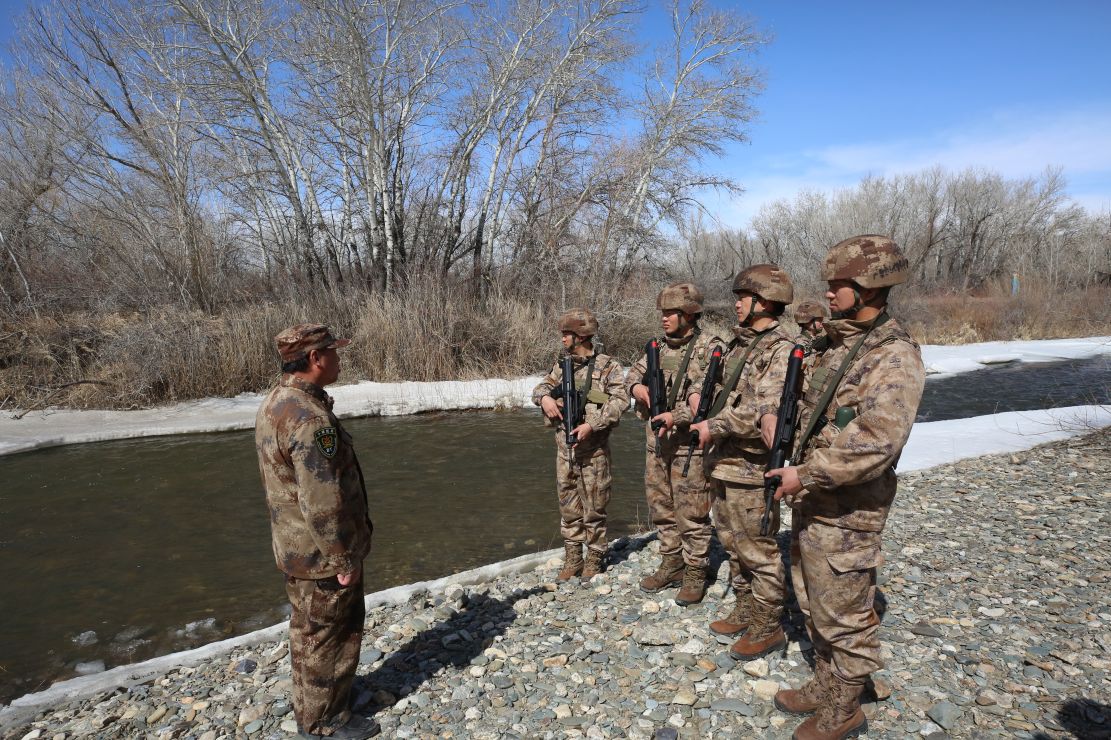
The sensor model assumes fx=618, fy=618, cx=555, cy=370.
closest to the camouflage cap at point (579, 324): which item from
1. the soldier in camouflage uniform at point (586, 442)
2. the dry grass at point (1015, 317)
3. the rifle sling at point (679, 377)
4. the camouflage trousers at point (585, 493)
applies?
the soldier in camouflage uniform at point (586, 442)

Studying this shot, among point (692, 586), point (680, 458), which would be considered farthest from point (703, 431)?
point (692, 586)

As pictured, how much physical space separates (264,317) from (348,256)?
12.4 feet

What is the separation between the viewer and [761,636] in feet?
10.7

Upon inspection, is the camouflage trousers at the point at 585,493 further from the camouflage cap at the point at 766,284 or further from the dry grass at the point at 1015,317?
the dry grass at the point at 1015,317

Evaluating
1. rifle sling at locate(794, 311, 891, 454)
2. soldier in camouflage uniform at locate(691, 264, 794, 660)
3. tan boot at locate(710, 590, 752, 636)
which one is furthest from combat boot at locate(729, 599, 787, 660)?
rifle sling at locate(794, 311, 891, 454)

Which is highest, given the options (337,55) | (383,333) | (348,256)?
(337,55)

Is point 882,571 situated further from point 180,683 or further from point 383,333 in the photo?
point 383,333

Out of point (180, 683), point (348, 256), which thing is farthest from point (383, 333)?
point (180, 683)

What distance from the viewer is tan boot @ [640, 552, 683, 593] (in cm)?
417

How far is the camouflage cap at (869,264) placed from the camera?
7.96 ft

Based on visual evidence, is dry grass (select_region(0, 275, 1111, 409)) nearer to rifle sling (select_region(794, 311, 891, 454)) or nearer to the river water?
the river water

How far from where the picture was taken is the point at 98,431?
32.2 ft

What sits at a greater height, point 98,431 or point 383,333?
point 383,333

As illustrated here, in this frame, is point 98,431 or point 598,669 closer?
point 598,669
